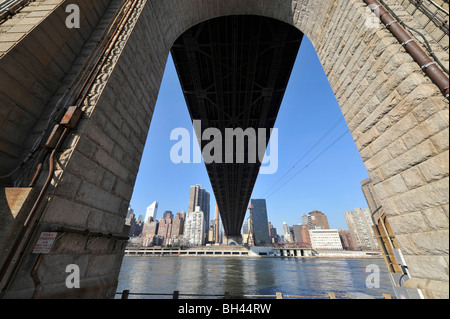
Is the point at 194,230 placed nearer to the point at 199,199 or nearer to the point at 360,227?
the point at 199,199

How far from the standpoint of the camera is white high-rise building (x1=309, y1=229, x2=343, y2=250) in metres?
119

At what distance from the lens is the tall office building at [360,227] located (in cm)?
12895

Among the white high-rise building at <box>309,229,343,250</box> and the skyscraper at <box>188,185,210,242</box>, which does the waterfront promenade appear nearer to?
the white high-rise building at <box>309,229,343,250</box>

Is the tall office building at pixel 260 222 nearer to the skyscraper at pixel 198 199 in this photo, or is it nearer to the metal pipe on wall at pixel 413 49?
the skyscraper at pixel 198 199

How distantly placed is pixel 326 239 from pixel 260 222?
2365 inches

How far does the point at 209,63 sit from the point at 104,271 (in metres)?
12.4

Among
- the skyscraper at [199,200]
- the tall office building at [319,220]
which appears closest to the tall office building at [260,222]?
the tall office building at [319,220]

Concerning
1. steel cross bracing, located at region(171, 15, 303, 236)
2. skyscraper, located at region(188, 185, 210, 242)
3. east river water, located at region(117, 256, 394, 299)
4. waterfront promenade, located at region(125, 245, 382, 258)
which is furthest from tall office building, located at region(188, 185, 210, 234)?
steel cross bracing, located at region(171, 15, 303, 236)

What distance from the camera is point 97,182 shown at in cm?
324

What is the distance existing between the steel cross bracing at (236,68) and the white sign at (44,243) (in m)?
10.5

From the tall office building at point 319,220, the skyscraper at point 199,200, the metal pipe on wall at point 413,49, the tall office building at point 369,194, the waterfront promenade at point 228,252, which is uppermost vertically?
the skyscraper at point 199,200

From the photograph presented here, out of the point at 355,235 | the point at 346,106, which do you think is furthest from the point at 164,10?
the point at 355,235

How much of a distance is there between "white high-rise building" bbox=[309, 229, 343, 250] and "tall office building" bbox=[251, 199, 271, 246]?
44.1 meters
